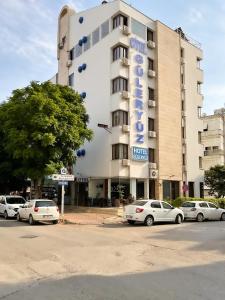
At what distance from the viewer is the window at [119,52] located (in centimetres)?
3753

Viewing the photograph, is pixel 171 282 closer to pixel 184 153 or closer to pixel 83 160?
pixel 83 160

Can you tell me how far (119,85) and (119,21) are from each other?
21.3ft

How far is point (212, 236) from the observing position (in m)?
17.9

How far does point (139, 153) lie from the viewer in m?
37.4

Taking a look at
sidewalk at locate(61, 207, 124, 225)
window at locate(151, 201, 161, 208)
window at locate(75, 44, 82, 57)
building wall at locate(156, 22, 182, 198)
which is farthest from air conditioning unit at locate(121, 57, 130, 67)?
window at locate(151, 201, 161, 208)

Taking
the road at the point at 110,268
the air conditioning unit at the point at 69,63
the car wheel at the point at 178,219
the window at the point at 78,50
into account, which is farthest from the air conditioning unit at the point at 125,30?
the road at the point at 110,268

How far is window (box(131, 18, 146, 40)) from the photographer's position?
127ft

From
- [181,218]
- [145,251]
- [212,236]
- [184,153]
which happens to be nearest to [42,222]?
[181,218]

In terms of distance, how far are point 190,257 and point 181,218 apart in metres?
13.4

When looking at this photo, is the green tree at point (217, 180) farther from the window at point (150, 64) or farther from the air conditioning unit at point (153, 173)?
the window at point (150, 64)

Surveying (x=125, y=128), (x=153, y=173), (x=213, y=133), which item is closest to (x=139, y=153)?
(x=153, y=173)

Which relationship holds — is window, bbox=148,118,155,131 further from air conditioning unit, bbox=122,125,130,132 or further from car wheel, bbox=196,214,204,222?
car wheel, bbox=196,214,204,222

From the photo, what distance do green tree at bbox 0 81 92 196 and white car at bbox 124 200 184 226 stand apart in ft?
26.8

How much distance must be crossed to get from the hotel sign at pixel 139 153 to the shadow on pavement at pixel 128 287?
90.5 ft
